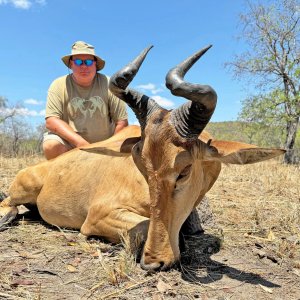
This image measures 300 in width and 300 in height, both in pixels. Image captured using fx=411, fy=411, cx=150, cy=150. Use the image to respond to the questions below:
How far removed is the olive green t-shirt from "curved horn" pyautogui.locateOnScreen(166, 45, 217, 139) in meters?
3.92

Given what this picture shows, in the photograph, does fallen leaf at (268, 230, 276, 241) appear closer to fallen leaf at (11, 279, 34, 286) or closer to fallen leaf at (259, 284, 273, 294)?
fallen leaf at (259, 284, 273, 294)

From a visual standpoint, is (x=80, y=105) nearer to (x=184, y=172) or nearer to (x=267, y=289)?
(x=184, y=172)

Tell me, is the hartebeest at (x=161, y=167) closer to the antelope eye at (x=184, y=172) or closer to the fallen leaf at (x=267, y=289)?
the antelope eye at (x=184, y=172)

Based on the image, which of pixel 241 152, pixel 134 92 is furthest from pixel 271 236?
pixel 134 92

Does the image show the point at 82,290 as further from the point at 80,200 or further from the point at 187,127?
the point at 80,200

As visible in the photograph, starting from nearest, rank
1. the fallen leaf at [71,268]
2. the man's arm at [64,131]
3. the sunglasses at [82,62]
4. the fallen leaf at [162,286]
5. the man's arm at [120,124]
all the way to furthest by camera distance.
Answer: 1. the fallen leaf at [162,286]
2. the fallen leaf at [71,268]
3. the man's arm at [64,131]
4. the sunglasses at [82,62]
5. the man's arm at [120,124]

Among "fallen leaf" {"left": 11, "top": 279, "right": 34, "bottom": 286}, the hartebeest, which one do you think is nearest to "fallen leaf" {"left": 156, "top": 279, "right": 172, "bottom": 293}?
the hartebeest

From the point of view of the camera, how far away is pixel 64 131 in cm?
734

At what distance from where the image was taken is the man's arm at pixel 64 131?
284 inches

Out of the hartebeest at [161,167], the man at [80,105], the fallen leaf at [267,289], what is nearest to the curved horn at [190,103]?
the hartebeest at [161,167]

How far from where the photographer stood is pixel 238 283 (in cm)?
384

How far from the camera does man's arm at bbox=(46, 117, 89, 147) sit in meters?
7.22

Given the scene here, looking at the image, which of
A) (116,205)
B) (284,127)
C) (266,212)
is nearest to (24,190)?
(116,205)

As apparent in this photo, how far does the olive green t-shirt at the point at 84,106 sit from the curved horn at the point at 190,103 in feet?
12.9
